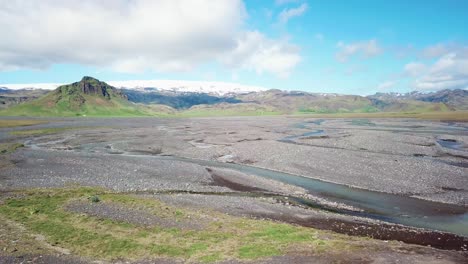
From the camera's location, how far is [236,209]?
2916 centimetres

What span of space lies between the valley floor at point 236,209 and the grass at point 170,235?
7 centimetres

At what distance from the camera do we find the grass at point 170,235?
1927 centimetres

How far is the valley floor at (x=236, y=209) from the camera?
1944 cm

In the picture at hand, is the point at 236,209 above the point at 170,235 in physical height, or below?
below

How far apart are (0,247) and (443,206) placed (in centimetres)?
3707

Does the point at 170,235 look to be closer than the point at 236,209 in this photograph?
Yes

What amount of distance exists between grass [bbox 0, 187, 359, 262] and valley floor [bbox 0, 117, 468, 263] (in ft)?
0.23

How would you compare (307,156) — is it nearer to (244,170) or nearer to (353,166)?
(353,166)

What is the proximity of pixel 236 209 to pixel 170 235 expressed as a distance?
28.1ft

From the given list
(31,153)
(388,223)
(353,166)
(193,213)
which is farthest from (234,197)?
(31,153)

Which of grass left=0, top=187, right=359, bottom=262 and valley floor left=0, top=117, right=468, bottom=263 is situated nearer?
grass left=0, top=187, right=359, bottom=262

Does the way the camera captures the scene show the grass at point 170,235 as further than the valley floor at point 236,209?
No

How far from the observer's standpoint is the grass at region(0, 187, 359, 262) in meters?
19.3

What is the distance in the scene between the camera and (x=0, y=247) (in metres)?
18.5
